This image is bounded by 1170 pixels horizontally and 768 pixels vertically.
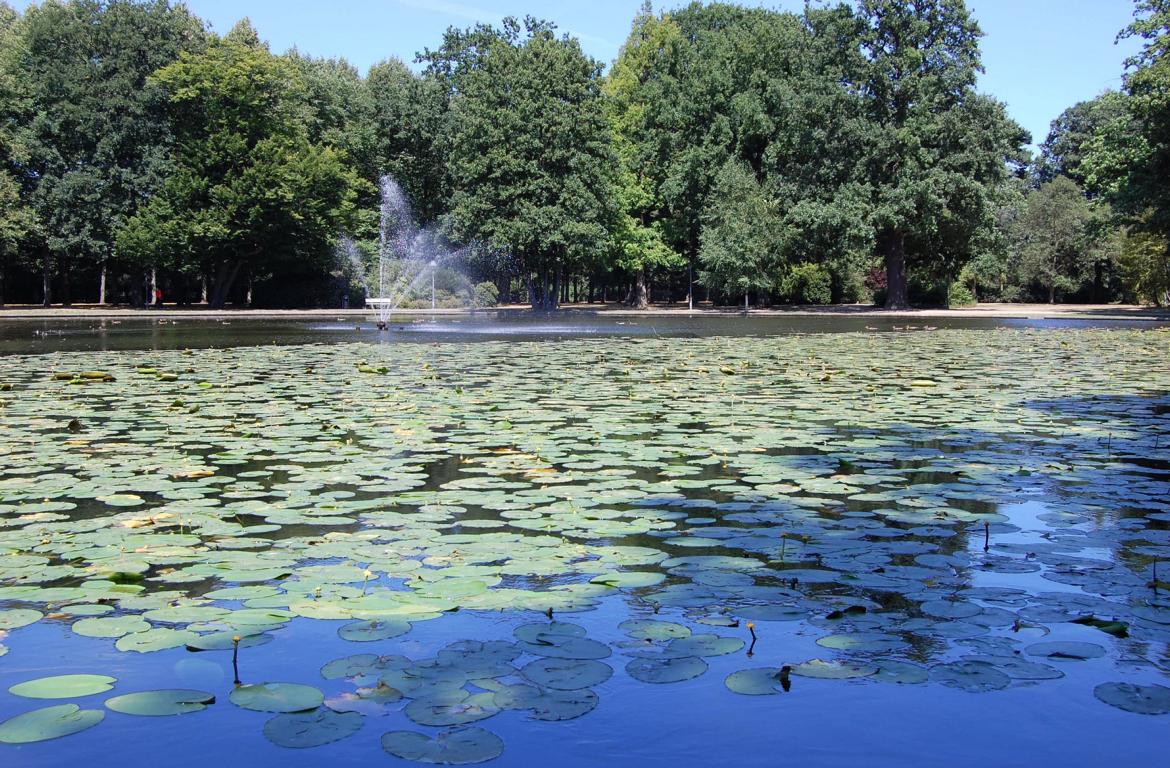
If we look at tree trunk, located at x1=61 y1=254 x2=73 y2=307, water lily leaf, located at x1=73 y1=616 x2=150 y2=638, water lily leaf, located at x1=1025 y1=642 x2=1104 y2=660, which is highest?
tree trunk, located at x1=61 y1=254 x2=73 y2=307

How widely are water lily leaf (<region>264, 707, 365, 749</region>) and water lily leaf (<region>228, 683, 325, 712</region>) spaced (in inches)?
1.0

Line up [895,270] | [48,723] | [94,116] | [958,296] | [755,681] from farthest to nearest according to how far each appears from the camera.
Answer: [958,296], [94,116], [895,270], [755,681], [48,723]

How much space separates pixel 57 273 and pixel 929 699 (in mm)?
57465

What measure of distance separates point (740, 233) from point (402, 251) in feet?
57.1

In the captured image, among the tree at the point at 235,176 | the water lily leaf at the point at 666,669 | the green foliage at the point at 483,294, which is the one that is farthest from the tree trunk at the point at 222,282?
the water lily leaf at the point at 666,669

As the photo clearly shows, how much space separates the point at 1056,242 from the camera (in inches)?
2069

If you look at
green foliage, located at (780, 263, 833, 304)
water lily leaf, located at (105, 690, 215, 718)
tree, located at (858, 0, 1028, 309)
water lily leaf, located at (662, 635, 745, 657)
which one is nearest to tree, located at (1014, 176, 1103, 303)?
green foliage, located at (780, 263, 833, 304)

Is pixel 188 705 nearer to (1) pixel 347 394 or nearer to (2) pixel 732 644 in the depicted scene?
(2) pixel 732 644

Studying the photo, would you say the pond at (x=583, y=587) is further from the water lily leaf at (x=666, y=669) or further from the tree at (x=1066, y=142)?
the tree at (x=1066, y=142)

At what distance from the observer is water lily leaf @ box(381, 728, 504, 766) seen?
8.09 ft

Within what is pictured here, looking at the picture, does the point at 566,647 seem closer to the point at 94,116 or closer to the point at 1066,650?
the point at 1066,650

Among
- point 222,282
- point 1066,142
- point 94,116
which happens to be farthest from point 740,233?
point 1066,142

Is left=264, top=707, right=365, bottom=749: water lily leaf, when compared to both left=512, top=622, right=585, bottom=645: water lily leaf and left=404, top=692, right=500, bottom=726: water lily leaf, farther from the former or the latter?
left=512, top=622, right=585, bottom=645: water lily leaf

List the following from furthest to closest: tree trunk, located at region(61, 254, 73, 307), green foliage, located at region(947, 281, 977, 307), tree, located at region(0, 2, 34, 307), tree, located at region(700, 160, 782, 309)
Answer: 1. tree trunk, located at region(61, 254, 73, 307)
2. green foliage, located at region(947, 281, 977, 307)
3. tree, located at region(700, 160, 782, 309)
4. tree, located at region(0, 2, 34, 307)
